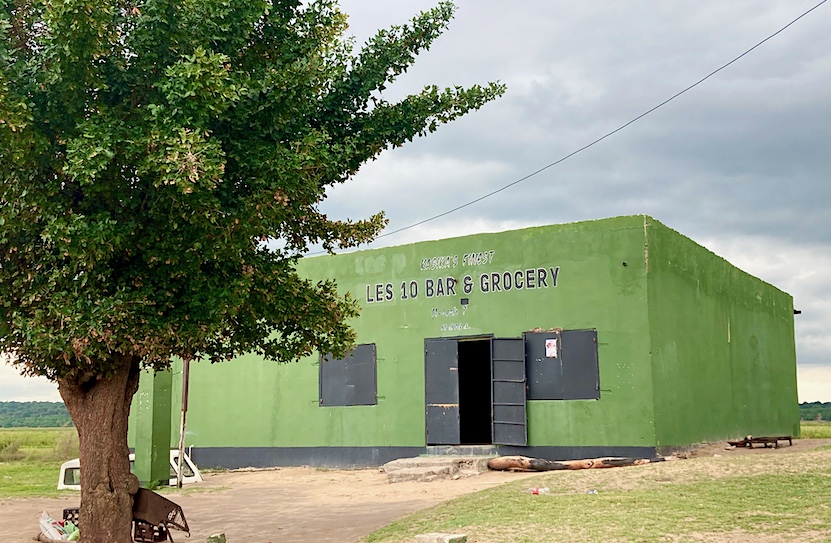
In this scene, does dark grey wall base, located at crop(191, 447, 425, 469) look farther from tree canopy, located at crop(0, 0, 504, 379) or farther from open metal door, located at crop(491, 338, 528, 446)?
tree canopy, located at crop(0, 0, 504, 379)

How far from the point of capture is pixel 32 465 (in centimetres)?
2450

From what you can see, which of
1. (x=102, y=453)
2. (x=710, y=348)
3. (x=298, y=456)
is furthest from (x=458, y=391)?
(x=102, y=453)

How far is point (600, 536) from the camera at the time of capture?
8766mm

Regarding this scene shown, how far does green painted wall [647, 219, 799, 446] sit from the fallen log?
2.90 ft

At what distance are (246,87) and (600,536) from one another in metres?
5.57

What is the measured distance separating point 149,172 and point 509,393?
949 centimetres

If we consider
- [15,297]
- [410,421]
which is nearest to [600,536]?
[15,297]

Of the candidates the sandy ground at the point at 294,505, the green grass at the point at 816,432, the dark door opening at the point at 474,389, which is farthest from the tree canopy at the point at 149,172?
the green grass at the point at 816,432

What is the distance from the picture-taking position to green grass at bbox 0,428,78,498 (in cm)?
1664

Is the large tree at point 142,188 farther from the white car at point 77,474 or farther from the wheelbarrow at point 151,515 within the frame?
the white car at point 77,474

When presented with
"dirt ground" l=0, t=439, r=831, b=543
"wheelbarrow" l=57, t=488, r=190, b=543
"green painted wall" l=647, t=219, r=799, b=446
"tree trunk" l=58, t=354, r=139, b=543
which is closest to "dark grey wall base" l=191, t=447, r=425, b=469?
"dirt ground" l=0, t=439, r=831, b=543

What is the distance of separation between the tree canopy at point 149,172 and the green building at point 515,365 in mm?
7149

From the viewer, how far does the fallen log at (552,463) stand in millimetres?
14680

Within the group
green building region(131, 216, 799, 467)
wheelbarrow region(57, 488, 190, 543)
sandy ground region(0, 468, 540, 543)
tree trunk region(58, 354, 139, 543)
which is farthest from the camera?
green building region(131, 216, 799, 467)
